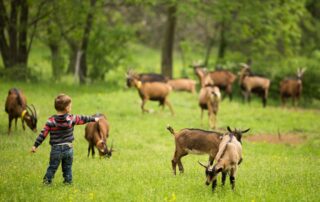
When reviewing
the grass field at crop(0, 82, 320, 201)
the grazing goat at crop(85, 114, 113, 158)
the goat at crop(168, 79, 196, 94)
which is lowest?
the grass field at crop(0, 82, 320, 201)

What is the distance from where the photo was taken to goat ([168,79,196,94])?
33.7 meters

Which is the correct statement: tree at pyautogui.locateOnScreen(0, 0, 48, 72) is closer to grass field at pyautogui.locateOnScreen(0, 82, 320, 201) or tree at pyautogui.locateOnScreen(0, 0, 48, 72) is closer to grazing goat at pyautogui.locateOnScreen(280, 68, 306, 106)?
grass field at pyautogui.locateOnScreen(0, 82, 320, 201)

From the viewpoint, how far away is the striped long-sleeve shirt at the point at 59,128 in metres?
11.2

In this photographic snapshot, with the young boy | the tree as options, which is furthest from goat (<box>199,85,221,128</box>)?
the young boy

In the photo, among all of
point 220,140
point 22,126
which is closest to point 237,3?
point 22,126

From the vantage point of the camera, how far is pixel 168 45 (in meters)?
36.3

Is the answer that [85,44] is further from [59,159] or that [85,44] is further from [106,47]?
[59,159]

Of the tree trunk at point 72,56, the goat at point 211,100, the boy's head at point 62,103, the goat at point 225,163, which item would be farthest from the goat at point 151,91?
the boy's head at point 62,103

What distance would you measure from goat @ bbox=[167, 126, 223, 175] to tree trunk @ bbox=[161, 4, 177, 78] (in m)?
22.1

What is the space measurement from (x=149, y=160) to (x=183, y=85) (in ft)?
58.1

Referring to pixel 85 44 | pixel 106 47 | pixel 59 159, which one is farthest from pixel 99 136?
pixel 106 47

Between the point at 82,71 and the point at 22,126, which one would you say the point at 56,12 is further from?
the point at 22,126

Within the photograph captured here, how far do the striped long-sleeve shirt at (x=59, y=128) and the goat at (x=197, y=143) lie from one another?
2801 millimetres

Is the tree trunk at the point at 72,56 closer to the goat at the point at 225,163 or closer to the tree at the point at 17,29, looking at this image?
the tree at the point at 17,29
